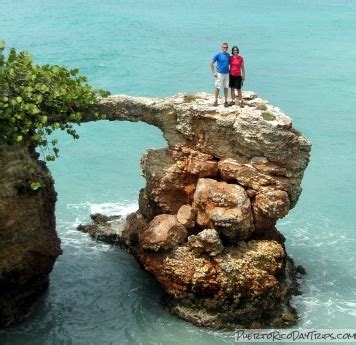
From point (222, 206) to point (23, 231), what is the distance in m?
5.99

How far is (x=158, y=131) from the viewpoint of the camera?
39000 millimetres

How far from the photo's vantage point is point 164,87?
46438 millimetres

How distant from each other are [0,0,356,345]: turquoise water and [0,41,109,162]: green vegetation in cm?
561

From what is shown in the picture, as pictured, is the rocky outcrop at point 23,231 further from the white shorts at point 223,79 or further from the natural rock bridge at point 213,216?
the white shorts at point 223,79

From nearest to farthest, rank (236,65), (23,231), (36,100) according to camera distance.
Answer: (36,100) → (23,231) → (236,65)

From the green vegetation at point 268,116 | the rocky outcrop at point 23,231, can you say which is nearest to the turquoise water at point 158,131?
the rocky outcrop at point 23,231

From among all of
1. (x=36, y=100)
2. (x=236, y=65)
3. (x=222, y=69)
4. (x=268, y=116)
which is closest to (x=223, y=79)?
(x=222, y=69)

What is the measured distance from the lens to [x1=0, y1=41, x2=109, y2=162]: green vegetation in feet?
52.9

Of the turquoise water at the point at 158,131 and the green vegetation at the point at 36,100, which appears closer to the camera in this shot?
the green vegetation at the point at 36,100

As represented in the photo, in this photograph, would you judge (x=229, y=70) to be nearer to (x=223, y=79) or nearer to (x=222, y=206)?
(x=223, y=79)

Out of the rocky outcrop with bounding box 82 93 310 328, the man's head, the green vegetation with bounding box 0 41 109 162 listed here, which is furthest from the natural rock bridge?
the man's head

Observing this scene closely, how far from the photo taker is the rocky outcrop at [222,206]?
1831cm

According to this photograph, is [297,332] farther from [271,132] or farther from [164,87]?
[164,87]

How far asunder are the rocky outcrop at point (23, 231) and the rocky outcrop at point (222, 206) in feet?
10.3
